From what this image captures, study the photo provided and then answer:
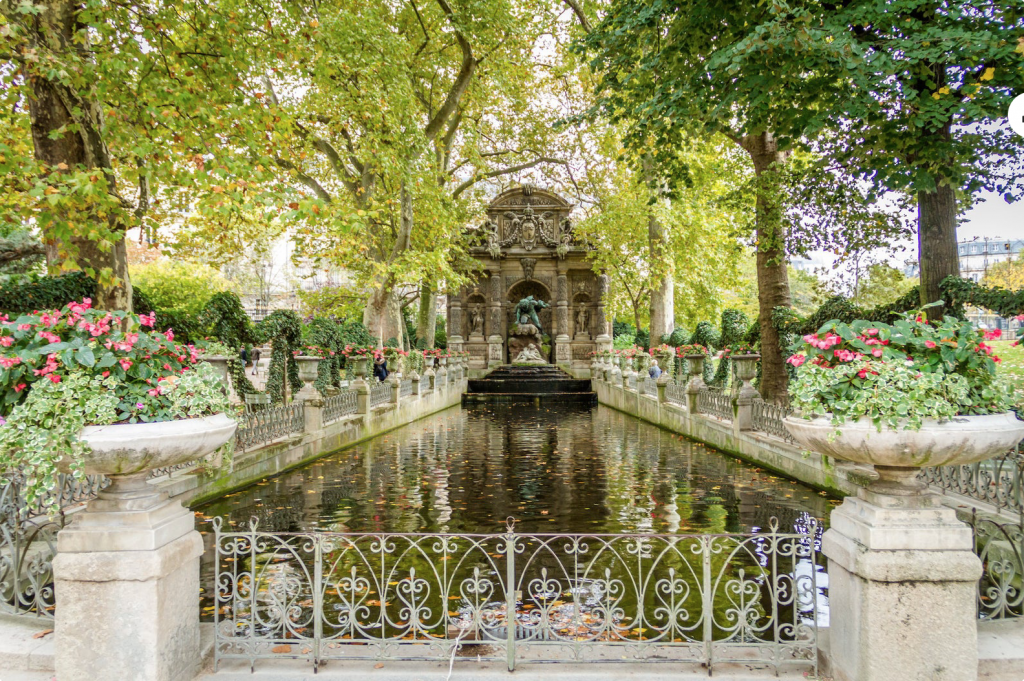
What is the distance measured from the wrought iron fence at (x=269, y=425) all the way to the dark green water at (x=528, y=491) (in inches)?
28.7

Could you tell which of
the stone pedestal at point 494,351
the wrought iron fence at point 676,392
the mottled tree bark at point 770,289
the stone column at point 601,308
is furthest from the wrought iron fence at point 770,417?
the stone column at point 601,308

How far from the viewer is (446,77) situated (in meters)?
25.8

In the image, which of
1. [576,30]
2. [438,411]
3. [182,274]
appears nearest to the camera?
[576,30]

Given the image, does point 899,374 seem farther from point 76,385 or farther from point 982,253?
point 982,253

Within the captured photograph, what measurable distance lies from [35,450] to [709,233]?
28.7 meters

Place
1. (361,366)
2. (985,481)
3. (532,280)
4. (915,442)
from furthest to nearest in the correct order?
(532,280)
(361,366)
(985,481)
(915,442)

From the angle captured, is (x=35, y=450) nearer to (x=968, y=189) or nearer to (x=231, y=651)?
(x=231, y=651)

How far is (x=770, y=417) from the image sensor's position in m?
10.9

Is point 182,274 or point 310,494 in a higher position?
point 182,274

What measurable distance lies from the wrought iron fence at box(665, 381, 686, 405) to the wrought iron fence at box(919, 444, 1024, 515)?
884 cm

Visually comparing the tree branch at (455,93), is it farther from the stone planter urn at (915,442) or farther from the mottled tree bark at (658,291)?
the stone planter urn at (915,442)

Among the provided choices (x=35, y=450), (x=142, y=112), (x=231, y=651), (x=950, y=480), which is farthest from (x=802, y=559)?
(x=142, y=112)

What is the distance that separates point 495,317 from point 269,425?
2729 cm

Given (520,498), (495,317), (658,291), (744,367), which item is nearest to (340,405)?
(520,498)
